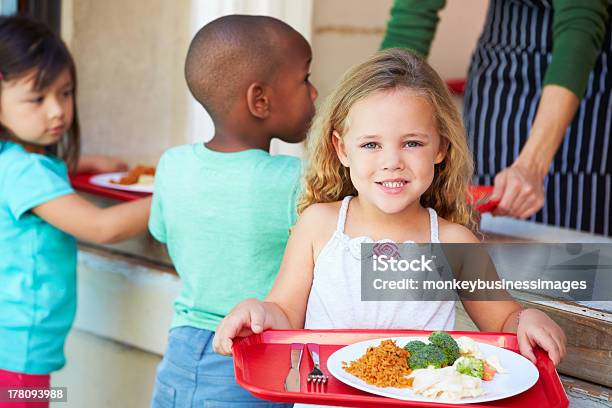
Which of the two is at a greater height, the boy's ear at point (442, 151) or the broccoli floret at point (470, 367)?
the boy's ear at point (442, 151)

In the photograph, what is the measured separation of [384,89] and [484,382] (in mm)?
469

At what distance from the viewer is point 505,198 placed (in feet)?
5.99

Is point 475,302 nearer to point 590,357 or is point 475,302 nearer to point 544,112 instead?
point 590,357

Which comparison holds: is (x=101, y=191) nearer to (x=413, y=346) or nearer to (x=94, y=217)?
(x=94, y=217)

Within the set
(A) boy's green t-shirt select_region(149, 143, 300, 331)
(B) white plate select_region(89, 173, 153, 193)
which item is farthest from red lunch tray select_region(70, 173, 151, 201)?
(A) boy's green t-shirt select_region(149, 143, 300, 331)

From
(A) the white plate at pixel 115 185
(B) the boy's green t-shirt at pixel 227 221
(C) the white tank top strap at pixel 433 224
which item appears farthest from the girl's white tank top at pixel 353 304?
(A) the white plate at pixel 115 185

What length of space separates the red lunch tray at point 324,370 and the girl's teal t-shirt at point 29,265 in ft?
2.96

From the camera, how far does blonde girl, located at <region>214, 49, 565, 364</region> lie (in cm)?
139

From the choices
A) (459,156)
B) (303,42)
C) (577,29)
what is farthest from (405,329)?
(577,29)

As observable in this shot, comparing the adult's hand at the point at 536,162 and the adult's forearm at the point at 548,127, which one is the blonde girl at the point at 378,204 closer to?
the adult's hand at the point at 536,162

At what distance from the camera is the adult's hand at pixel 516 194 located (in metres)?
1.83

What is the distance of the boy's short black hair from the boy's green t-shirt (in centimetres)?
11

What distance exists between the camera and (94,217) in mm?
2037

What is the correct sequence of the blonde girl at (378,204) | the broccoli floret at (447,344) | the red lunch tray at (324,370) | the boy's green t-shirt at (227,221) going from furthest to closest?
the boy's green t-shirt at (227,221), the blonde girl at (378,204), the broccoli floret at (447,344), the red lunch tray at (324,370)
